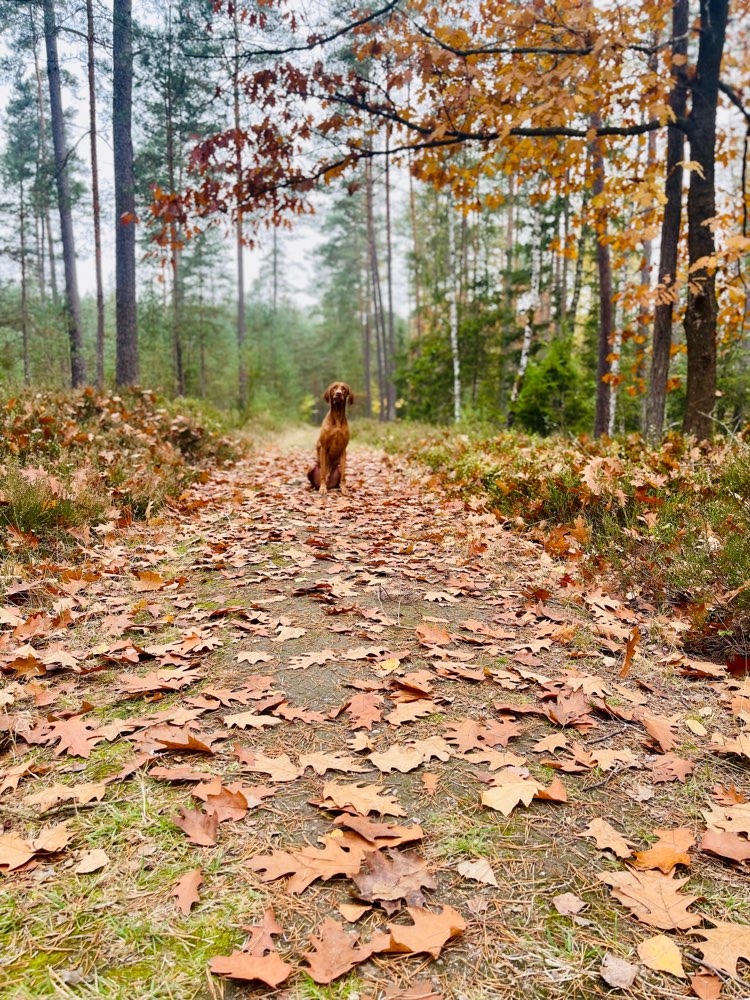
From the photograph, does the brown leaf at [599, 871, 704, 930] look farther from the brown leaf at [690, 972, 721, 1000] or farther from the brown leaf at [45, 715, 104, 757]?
→ the brown leaf at [45, 715, 104, 757]

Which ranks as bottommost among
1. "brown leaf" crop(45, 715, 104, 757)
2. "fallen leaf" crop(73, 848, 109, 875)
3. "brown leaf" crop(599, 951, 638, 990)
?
"brown leaf" crop(599, 951, 638, 990)

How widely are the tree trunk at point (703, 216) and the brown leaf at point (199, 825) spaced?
612cm

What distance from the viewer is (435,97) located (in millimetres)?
5422

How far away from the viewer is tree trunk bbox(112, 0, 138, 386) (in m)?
9.98

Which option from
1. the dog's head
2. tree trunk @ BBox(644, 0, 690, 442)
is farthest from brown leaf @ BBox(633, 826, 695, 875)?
the dog's head

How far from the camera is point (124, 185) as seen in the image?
1021 cm

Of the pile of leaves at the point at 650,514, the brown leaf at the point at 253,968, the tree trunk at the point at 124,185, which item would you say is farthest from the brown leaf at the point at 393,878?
the tree trunk at the point at 124,185

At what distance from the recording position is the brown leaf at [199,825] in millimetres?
1561

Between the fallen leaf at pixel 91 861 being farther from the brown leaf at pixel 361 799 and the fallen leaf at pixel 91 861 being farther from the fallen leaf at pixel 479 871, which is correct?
the fallen leaf at pixel 479 871

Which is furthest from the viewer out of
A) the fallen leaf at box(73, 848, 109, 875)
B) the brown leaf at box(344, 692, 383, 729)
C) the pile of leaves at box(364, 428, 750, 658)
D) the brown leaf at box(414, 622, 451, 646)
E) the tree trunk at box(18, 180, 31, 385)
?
the tree trunk at box(18, 180, 31, 385)

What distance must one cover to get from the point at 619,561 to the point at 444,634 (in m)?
1.69

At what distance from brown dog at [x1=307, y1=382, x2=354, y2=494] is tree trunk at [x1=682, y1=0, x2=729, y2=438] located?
421 centimetres

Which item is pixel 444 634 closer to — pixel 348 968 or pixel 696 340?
pixel 348 968

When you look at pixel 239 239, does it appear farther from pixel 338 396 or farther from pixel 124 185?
pixel 124 185
